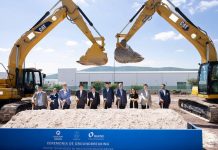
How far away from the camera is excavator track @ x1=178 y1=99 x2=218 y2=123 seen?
46.4 ft

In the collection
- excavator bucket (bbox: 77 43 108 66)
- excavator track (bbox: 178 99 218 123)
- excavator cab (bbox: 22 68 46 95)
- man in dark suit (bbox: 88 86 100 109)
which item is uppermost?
excavator bucket (bbox: 77 43 108 66)

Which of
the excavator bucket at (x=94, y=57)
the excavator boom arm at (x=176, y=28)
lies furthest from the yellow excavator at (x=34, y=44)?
the excavator boom arm at (x=176, y=28)

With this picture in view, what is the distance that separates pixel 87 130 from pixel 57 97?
7.13 metres

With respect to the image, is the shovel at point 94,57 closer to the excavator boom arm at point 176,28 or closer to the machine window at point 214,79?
the excavator boom arm at point 176,28

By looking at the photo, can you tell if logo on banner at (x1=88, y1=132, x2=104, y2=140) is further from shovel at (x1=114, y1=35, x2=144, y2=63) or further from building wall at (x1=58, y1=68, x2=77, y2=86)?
building wall at (x1=58, y1=68, x2=77, y2=86)

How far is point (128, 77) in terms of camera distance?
209 ft

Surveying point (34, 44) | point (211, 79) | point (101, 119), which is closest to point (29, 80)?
point (34, 44)

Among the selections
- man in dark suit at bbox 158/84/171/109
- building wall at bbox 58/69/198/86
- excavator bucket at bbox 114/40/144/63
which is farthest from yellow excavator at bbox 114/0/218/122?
building wall at bbox 58/69/198/86

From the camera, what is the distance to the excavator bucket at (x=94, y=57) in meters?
16.0

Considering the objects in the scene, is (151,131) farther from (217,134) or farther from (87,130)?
(217,134)

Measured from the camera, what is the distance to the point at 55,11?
1631 cm

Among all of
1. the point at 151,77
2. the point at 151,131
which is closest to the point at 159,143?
the point at 151,131

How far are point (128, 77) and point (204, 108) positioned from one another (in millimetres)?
48004

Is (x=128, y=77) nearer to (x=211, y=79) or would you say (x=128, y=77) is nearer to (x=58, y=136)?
(x=211, y=79)
